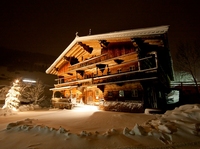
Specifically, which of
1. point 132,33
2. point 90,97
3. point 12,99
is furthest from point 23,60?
point 132,33

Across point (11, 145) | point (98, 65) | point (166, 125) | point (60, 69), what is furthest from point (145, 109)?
point (60, 69)

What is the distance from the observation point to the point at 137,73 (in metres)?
12.0

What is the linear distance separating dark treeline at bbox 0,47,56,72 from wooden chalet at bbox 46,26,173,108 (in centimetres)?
3056

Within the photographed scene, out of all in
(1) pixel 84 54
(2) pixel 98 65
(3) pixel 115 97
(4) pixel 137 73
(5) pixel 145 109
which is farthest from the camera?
(1) pixel 84 54

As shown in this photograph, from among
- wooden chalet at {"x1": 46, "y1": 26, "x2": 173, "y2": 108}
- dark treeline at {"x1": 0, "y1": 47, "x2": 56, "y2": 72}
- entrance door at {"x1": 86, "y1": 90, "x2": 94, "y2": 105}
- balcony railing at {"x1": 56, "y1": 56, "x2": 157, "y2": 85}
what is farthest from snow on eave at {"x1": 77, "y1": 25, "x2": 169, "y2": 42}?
dark treeline at {"x1": 0, "y1": 47, "x2": 56, "y2": 72}

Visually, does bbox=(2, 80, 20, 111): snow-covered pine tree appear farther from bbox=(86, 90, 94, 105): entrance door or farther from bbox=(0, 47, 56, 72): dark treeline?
bbox=(0, 47, 56, 72): dark treeline

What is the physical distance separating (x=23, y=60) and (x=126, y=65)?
143 ft

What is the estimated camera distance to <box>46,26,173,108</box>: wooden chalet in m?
11.3

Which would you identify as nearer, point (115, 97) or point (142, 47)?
point (142, 47)

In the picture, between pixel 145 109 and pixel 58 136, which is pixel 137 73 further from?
pixel 58 136

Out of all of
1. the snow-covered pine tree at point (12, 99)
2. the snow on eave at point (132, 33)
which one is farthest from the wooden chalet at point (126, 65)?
the snow-covered pine tree at point (12, 99)

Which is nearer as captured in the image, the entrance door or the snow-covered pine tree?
the snow-covered pine tree

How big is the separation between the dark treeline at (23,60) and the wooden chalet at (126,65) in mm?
30557

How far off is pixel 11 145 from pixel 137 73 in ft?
33.4
